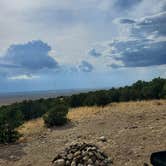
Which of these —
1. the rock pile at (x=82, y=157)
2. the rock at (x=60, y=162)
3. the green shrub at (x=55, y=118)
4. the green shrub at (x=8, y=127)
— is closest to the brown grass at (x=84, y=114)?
the green shrub at (x=55, y=118)

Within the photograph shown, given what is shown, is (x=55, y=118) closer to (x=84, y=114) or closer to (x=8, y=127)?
(x=84, y=114)

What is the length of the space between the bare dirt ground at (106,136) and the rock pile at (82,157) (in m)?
0.47

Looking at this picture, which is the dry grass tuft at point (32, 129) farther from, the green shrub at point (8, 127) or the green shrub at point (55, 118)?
the green shrub at point (8, 127)

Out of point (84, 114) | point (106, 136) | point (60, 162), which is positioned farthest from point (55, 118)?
point (60, 162)

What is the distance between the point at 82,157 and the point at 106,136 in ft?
13.2

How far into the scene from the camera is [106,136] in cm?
1775

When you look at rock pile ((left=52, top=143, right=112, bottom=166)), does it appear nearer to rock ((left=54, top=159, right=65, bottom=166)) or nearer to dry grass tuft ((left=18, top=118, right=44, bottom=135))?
rock ((left=54, top=159, right=65, bottom=166))

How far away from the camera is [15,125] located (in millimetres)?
20828

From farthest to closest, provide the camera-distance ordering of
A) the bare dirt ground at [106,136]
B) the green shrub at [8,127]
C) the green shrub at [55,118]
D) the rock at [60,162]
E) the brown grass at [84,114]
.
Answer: the green shrub at [55,118], the brown grass at [84,114], the green shrub at [8,127], the bare dirt ground at [106,136], the rock at [60,162]

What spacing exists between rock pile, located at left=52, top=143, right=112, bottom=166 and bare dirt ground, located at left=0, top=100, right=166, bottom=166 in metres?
0.47

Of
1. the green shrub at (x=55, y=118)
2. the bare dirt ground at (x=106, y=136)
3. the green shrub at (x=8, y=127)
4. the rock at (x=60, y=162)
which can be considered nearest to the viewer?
the rock at (x=60, y=162)

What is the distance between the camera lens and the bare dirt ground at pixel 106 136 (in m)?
15.0

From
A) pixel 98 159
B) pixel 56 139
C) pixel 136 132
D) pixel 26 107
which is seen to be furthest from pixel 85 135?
pixel 26 107

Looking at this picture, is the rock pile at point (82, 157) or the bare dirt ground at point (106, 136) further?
the bare dirt ground at point (106, 136)
